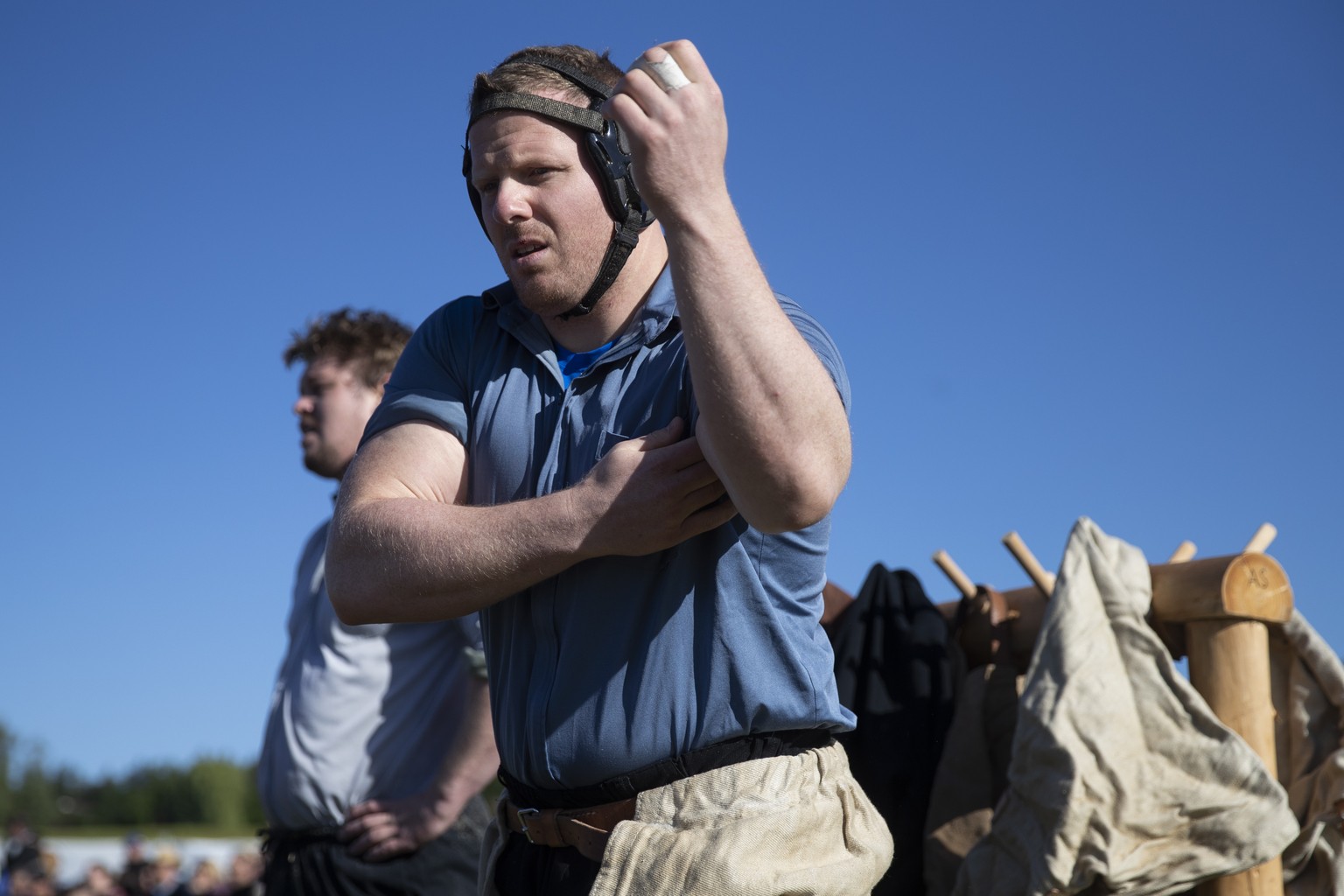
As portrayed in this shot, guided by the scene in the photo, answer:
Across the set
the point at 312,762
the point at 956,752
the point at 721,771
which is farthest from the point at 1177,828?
the point at 312,762

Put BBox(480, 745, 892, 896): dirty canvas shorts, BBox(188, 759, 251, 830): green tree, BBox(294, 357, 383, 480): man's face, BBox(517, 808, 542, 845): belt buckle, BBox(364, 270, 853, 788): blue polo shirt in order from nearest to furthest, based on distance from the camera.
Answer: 1. BBox(480, 745, 892, 896): dirty canvas shorts
2. BBox(364, 270, 853, 788): blue polo shirt
3. BBox(517, 808, 542, 845): belt buckle
4. BBox(294, 357, 383, 480): man's face
5. BBox(188, 759, 251, 830): green tree

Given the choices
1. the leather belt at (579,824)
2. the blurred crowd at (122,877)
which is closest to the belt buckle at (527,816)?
the leather belt at (579,824)

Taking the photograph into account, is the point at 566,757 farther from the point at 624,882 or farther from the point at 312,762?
the point at 312,762

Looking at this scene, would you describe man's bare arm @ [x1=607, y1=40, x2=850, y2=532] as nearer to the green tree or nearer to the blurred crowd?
the blurred crowd

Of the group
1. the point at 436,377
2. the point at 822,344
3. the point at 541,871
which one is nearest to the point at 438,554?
the point at 436,377

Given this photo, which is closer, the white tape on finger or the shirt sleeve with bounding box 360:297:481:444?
the white tape on finger

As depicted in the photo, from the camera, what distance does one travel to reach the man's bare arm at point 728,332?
1603 millimetres

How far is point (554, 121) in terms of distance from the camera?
2.12m

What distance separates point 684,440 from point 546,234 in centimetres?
51

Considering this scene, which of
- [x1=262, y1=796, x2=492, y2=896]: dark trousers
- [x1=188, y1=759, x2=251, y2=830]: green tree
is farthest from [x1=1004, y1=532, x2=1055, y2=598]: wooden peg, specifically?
[x1=188, y1=759, x2=251, y2=830]: green tree

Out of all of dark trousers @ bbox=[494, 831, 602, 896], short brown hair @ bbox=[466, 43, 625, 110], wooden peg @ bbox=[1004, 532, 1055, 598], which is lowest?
dark trousers @ bbox=[494, 831, 602, 896]

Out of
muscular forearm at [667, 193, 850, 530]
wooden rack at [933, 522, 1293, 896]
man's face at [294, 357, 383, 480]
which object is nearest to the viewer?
muscular forearm at [667, 193, 850, 530]

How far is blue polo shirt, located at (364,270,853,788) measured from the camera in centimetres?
184

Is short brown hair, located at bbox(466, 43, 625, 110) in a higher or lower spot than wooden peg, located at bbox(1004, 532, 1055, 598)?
higher
